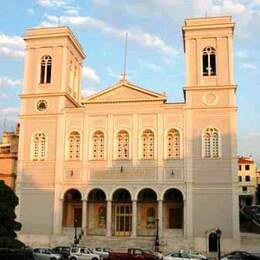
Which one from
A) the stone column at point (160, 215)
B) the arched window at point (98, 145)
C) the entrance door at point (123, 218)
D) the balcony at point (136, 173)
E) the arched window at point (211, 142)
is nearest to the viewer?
the stone column at point (160, 215)

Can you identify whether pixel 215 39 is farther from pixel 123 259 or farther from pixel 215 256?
pixel 123 259

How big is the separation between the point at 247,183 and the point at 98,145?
187 ft

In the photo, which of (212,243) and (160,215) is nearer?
(212,243)

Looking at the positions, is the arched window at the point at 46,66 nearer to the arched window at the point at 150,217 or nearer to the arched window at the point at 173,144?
the arched window at the point at 173,144

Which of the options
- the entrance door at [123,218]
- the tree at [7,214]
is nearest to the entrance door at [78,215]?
the entrance door at [123,218]

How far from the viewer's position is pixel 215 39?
4491cm

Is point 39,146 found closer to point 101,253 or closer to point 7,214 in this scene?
point 101,253

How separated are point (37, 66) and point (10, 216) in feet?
85.9

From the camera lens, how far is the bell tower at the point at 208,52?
4391cm

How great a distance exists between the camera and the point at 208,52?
1770 inches

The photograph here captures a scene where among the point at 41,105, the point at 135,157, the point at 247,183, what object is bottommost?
the point at 135,157

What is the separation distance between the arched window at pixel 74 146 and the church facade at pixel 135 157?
90mm

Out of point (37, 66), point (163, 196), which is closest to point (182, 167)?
point (163, 196)

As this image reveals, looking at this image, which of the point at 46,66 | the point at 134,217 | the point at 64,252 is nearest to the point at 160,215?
the point at 134,217
